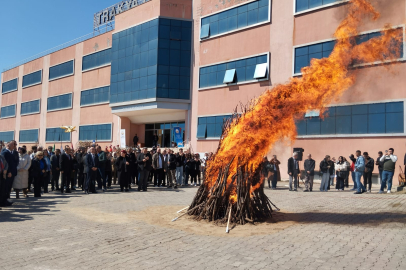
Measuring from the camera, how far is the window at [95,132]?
38.0m

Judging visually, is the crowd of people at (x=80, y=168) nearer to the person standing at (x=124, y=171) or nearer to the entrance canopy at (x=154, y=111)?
the person standing at (x=124, y=171)

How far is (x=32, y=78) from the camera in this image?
169ft

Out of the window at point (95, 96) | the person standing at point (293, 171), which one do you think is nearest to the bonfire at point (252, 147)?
the person standing at point (293, 171)

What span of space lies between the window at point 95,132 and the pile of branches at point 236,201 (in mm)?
29525

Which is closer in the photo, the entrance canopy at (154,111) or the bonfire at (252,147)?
the bonfire at (252,147)

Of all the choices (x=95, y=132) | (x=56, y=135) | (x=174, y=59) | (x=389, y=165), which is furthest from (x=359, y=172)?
(x=56, y=135)

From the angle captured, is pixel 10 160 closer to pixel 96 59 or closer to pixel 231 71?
pixel 231 71

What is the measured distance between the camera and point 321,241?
7359mm

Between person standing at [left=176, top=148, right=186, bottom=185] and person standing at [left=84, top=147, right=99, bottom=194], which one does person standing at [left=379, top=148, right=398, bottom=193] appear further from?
person standing at [left=84, top=147, right=99, bottom=194]

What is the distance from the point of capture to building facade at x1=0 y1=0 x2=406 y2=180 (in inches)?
791

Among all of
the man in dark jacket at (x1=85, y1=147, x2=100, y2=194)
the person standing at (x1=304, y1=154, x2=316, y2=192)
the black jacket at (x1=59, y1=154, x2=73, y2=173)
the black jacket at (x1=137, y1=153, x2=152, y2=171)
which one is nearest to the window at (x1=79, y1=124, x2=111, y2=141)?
the black jacket at (x1=137, y1=153, x2=152, y2=171)

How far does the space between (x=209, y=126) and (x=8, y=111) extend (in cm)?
4146

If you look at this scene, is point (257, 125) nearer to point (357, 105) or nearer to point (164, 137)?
point (357, 105)

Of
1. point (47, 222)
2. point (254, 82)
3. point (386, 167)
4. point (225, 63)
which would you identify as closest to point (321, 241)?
point (47, 222)
